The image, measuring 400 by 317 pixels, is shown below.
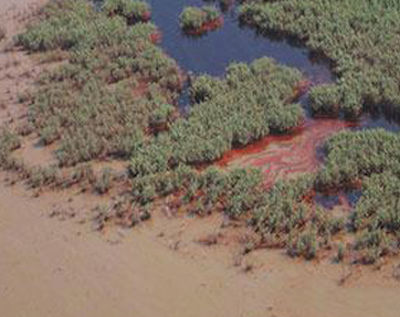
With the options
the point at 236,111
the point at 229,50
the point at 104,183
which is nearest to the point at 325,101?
the point at 236,111

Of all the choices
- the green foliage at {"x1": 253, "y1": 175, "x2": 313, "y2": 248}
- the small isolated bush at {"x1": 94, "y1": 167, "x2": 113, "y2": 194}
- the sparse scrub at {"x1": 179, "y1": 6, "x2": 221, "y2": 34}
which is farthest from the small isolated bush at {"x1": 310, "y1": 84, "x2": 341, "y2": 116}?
the sparse scrub at {"x1": 179, "y1": 6, "x2": 221, "y2": 34}

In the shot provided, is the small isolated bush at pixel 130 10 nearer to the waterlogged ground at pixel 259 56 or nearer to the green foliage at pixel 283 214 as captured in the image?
the waterlogged ground at pixel 259 56

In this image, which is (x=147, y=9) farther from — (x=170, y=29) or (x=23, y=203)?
(x=23, y=203)

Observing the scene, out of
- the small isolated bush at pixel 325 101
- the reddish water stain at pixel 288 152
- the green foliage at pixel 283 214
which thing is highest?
the small isolated bush at pixel 325 101

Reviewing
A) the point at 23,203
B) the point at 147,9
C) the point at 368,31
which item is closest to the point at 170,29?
the point at 147,9

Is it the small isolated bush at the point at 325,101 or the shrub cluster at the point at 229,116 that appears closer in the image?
the shrub cluster at the point at 229,116

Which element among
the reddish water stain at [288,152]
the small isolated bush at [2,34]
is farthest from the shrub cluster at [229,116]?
the small isolated bush at [2,34]

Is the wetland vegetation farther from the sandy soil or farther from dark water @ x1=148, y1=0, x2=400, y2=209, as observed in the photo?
the sandy soil
